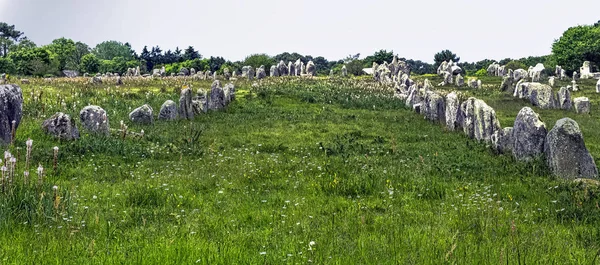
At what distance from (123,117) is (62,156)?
9.20 m

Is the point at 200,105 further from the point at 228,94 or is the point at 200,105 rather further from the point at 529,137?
the point at 529,137

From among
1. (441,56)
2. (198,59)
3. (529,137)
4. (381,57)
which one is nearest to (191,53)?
(198,59)

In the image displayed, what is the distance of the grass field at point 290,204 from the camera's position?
575 centimetres

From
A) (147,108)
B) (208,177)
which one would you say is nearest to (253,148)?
(208,177)

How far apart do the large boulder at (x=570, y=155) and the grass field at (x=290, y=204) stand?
1.72 feet

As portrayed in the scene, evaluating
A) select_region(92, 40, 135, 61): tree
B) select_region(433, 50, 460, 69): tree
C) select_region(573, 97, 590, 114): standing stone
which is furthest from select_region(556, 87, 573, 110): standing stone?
select_region(92, 40, 135, 61): tree

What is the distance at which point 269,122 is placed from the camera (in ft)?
71.2

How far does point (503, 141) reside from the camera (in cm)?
1445

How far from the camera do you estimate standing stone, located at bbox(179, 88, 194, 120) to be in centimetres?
2212

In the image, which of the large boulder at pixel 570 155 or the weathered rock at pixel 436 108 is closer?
the large boulder at pixel 570 155

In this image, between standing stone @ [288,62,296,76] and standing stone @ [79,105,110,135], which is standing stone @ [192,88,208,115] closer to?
standing stone @ [79,105,110,135]

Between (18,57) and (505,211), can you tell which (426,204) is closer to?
(505,211)

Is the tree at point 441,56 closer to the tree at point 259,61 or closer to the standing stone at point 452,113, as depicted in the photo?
the tree at point 259,61

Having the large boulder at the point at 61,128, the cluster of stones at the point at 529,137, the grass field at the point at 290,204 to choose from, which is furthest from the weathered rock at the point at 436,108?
the large boulder at the point at 61,128
